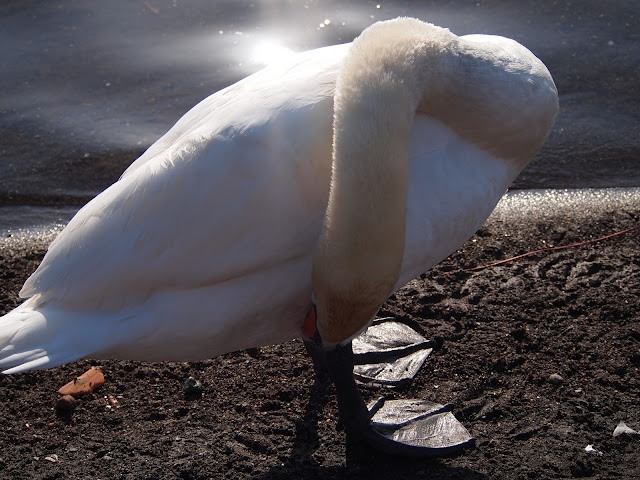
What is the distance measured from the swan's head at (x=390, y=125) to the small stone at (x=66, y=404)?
50.6 inches

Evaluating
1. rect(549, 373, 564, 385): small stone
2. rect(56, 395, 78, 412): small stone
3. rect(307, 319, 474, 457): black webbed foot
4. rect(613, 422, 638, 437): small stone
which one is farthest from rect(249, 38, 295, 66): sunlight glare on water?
rect(613, 422, 638, 437): small stone

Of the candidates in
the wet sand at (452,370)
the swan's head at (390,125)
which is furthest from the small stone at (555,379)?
the swan's head at (390,125)

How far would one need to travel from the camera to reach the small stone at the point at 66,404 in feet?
10.6

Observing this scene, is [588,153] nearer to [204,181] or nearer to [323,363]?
[323,363]

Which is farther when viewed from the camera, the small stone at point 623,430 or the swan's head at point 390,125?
the small stone at point 623,430

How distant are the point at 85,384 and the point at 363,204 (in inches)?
67.2

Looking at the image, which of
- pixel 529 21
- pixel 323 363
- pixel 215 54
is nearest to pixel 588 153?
pixel 529 21

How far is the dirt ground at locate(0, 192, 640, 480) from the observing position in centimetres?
294

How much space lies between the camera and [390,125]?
2.44 meters

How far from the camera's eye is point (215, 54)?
653 cm

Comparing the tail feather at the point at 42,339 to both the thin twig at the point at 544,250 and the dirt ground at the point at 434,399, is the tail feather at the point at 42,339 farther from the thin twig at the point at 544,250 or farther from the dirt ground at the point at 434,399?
the thin twig at the point at 544,250

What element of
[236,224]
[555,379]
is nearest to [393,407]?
[555,379]

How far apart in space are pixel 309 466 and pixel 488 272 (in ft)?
5.04

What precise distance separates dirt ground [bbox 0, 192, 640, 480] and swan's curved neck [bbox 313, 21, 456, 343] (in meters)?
0.76
